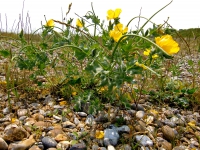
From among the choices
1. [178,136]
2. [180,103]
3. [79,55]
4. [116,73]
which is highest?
[79,55]

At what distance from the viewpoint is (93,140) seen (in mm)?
1558

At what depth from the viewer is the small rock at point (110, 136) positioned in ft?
5.03

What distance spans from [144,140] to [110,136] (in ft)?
0.76

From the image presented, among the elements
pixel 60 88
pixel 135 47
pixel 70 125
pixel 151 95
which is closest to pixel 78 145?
pixel 70 125

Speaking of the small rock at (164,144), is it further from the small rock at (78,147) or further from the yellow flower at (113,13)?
the yellow flower at (113,13)

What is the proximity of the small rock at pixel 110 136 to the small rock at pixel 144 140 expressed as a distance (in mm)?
145

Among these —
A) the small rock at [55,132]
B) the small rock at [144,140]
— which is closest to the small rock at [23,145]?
the small rock at [55,132]

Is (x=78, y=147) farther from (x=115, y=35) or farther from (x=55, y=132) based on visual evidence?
(x=115, y=35)

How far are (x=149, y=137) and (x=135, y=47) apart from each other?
0.64m

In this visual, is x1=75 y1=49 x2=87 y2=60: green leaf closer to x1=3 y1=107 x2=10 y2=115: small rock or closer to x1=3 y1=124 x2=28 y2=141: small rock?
x1=3 y1=124 x2=28 y2=141: small rock

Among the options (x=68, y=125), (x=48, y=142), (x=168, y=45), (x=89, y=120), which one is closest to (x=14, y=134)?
(x=48, y=142)

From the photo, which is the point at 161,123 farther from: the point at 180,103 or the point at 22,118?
the point at 22,118

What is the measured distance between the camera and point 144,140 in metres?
1.56

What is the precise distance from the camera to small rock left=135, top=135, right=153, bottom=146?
1.54 metres
